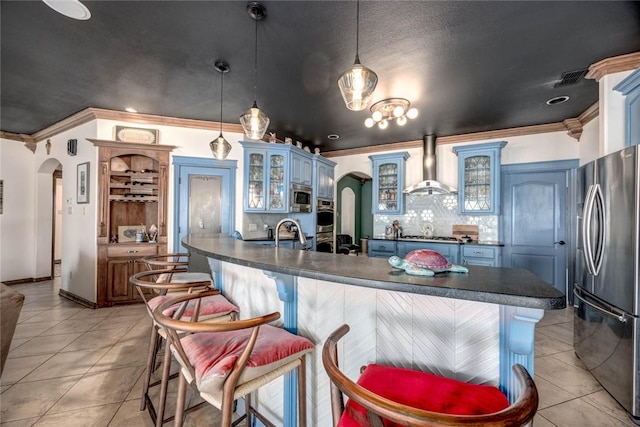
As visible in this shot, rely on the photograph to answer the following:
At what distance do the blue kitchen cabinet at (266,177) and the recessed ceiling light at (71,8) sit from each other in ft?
8.23

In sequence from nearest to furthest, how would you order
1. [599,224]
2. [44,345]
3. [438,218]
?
[599,224] < [44,345] < [438,218]

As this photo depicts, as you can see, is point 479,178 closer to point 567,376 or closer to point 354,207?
point 567,376

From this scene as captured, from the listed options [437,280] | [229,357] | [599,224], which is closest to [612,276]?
[599,224]

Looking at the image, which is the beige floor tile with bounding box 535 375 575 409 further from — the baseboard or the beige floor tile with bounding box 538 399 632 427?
the baseboard

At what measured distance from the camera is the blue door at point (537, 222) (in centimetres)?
425

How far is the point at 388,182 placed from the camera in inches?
211

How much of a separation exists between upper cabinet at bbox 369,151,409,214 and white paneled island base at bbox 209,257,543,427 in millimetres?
3946

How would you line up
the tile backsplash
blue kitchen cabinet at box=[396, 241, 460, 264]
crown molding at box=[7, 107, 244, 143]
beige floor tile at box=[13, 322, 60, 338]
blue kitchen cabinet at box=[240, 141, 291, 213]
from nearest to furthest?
beige floor tile at box=[13, 322, 60, 338] → crown molding at box=[7, 107, 244, 143] → blue kitchen cabinet at box=[396, 241, 460, 264] → blue kitchen cabinet at box=[240, 141, 291, 213] → the tile backsplash

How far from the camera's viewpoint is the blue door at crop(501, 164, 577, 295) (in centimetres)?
425

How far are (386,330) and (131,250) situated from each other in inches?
156

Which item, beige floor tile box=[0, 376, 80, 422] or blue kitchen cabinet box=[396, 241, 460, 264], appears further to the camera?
blue kitchen cabinet box=[396, 241, 460, 264]

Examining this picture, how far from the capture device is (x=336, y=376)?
2.24 feet

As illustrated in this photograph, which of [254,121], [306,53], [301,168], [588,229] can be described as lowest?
[588,229]

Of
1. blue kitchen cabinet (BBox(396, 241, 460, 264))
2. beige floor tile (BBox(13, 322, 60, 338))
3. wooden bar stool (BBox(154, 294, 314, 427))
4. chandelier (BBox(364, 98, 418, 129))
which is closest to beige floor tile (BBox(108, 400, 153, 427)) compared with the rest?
wooden bar stool (BBox(154, 294, 314, 427))
